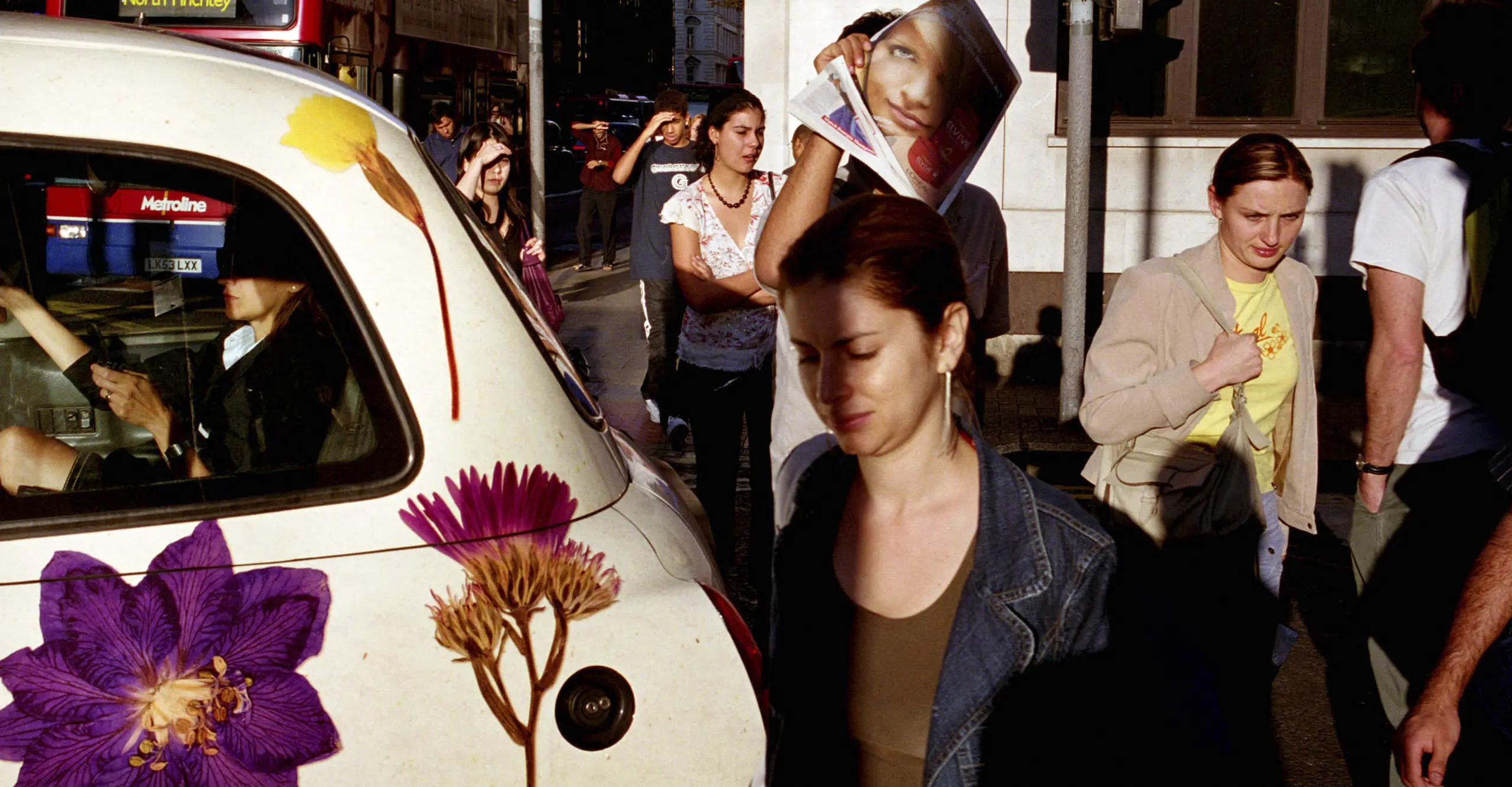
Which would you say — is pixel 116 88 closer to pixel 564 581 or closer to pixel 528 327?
A: pixel 528 327

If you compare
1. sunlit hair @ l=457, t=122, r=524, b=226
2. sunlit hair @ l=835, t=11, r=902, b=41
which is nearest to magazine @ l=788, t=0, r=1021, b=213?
sunlit hair @ l=835, t=11, r=902, b=41

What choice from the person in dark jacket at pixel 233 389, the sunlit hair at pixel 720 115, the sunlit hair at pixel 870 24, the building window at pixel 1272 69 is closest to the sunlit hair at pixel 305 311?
the person in dark jacket at pixel 233 389

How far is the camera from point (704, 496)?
17.2 ft

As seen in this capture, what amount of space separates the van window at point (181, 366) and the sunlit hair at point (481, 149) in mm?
3898

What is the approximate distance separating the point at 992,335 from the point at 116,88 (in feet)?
8.47

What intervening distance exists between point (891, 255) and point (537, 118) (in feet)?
27.0

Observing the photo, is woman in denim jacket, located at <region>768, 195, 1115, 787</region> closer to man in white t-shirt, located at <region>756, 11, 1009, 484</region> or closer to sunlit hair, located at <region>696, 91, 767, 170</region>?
man in white t-shirt, located at <region>756, 11, 1009, 484</region>

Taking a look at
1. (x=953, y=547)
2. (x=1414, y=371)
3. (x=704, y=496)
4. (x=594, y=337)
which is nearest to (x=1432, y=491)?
(x=1414, y=371)

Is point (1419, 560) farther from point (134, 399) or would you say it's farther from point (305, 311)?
point (134, 399)

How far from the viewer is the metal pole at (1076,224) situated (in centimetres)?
844

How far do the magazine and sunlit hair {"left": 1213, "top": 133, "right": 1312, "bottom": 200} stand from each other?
84cm

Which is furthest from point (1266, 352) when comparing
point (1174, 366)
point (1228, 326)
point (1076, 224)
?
point (1076, 224)

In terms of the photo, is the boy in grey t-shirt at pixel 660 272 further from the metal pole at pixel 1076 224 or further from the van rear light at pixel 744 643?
the van rear light at pixel 744 643

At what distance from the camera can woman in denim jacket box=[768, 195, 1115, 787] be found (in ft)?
5.73
